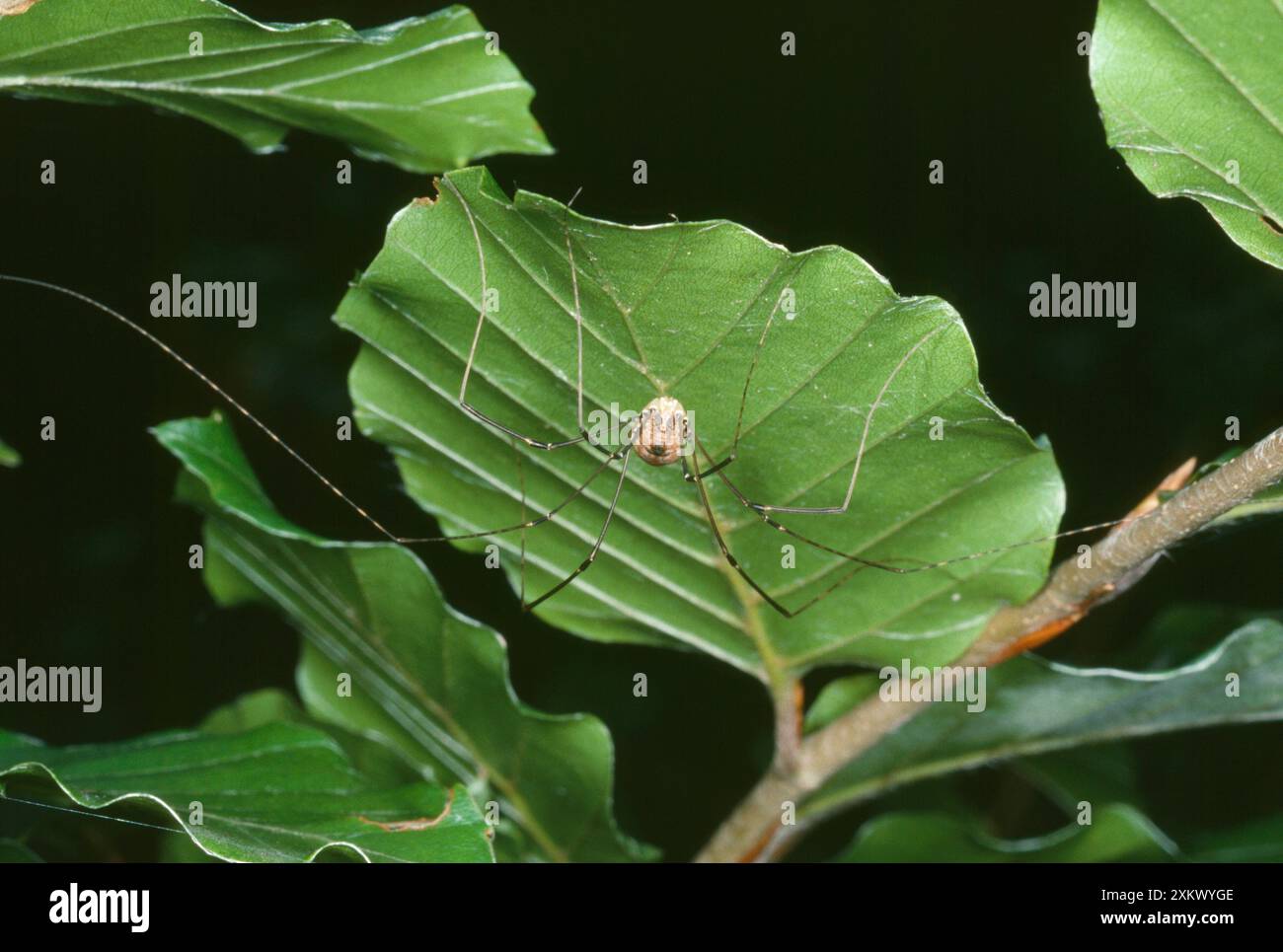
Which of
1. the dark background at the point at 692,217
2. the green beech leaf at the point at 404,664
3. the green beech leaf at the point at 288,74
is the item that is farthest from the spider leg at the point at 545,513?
the dark background at the point at 692,217

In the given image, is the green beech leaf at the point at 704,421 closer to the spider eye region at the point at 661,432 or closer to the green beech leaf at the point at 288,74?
the spider eye region at the point at 661,432

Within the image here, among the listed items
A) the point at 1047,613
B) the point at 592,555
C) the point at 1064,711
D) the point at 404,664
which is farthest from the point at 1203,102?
the point at 404,664

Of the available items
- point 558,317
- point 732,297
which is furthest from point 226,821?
point 732,297

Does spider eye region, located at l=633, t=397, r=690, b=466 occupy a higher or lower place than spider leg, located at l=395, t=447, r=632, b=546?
higher

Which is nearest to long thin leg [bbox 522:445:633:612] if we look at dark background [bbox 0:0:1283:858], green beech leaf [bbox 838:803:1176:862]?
green beech leaf [bbox 838:803:1176:862]

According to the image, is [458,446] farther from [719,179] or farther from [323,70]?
[719,179]

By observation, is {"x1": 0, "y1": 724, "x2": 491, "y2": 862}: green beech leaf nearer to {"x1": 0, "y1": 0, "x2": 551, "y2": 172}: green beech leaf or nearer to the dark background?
{"x1": 0, "y1": 0, "x2": 551, "y2": 172}: green beech leaf
